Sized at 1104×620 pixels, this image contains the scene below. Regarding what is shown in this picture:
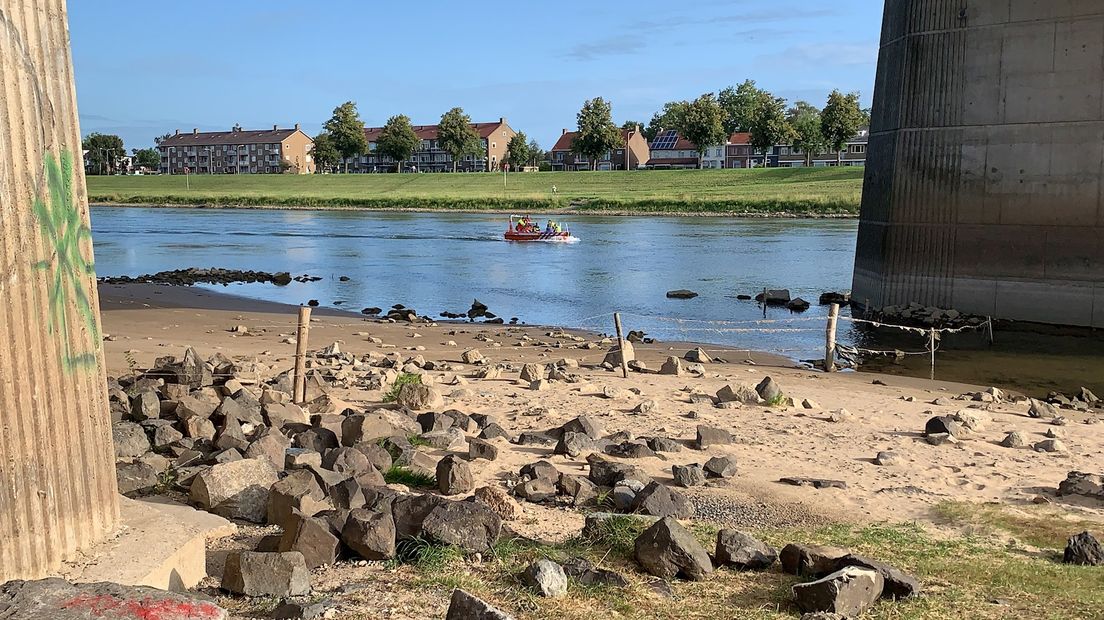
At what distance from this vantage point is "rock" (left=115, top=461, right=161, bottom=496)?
739 cm

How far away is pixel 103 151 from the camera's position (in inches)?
7323

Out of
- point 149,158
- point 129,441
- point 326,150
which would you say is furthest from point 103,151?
point 129,441

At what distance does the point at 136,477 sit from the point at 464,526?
285cm

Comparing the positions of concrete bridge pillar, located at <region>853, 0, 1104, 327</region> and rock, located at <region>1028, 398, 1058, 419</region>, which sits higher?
concrete bridge pillar, located at <region>853, 0, 1104, 327</region>

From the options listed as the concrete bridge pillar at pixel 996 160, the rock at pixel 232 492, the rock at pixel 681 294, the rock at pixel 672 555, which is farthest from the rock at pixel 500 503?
the rock at pixel 681 294

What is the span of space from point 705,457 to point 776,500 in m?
1.49

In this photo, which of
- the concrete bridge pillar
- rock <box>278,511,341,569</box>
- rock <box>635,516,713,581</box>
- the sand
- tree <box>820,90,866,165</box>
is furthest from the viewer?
tree <box>820,90,866,165</box>

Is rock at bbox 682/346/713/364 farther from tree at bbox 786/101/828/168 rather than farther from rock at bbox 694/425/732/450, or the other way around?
tree at bbox 786/101/828/168

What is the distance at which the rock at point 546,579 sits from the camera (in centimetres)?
568

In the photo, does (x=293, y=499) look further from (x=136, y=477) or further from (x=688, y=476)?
(x=688, y=476)

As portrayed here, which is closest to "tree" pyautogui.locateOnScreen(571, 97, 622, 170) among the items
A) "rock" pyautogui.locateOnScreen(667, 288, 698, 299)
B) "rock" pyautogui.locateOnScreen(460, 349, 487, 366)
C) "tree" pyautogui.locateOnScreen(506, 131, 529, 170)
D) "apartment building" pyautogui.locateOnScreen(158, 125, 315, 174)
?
"tree" pyautogui.locateOnScreen(506, 131, 529, 170)

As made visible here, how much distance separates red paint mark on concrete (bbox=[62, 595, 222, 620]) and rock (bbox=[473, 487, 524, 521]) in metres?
3.18

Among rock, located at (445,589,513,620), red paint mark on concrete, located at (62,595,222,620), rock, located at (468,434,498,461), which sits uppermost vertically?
red paint mark on concrete, located at (62,595,222,620)

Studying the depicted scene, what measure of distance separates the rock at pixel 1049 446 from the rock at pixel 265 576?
26.9ft
